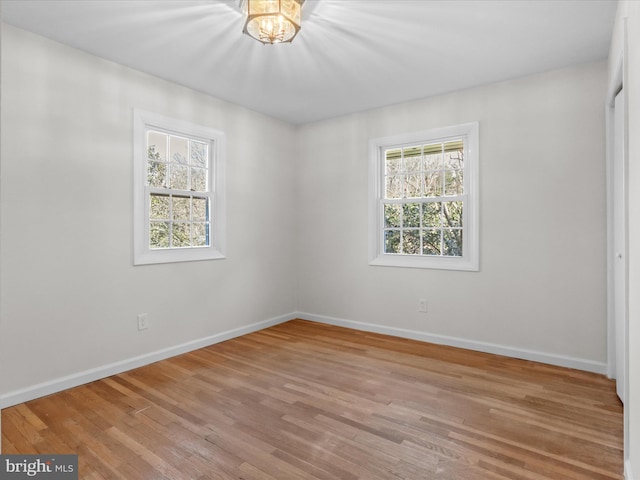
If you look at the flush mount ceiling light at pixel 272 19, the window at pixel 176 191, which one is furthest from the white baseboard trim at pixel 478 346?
the flush mount ceiling light at pixel 272 19

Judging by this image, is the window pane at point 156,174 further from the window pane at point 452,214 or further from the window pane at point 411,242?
the window pane at point 452,214

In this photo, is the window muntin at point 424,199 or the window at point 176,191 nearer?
the window at point 176,191

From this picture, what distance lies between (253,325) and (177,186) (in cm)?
174

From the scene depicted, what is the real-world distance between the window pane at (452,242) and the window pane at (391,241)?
0.52 m

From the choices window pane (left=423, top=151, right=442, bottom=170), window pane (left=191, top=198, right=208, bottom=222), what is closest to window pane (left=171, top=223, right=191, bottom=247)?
window pane (left=191, top=198, right=208, bottom=222)

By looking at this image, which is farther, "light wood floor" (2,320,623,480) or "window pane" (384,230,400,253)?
"window pane" (384,230,400,253)

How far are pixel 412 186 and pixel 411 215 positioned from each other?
32cm

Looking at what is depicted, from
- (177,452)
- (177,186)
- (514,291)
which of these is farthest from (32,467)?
(514,291)

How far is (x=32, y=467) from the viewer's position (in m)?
2.00

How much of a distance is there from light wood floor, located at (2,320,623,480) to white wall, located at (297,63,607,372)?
1.16 ft

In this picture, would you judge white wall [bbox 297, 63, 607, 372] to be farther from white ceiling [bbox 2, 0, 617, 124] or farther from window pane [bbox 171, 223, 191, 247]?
window pane [bbox 171, 223, 191, 247]

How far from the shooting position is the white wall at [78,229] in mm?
2732

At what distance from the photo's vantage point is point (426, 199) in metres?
4.20

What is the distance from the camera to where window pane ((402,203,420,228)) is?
4301 mm
